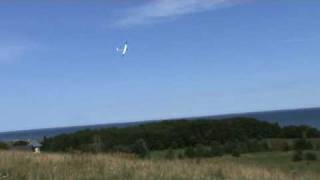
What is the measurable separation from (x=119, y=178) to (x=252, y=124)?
100089 mm

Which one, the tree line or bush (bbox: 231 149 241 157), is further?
the tree line

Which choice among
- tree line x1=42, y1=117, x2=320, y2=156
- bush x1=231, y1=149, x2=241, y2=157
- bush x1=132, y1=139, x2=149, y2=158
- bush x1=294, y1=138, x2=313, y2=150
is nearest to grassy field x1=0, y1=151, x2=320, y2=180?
bush x1=132, y1=139, x2=149, y2=158

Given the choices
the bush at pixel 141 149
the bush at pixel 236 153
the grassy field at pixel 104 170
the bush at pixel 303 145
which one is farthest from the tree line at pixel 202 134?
the grassy field at pixel 104 170

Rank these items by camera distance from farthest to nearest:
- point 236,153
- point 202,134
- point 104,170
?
point 202,134 < point 236,153 < point 104,170

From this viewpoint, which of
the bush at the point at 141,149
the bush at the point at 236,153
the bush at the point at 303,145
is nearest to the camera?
the bush at the point at 141,149

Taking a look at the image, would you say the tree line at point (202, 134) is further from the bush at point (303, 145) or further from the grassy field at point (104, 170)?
the grassy field at point (104, 170)

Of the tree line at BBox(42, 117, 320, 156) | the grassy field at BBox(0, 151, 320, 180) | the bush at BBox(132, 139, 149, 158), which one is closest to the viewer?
the grassy field at BBox(0, 151, 320, 180)

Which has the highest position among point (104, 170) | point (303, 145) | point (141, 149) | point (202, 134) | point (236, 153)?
point (202, 134)

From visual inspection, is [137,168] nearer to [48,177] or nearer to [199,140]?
[48,177]

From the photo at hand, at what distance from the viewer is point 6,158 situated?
49.6ft

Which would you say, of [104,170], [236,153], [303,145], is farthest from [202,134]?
[104,170]

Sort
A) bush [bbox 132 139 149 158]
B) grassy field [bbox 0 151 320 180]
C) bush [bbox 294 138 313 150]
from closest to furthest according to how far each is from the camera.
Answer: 1. grassy field [bbox 0 151 320 180]
2. bush [bbox 132 139 149 158]
3. bush [bbox 294 138 313 150]

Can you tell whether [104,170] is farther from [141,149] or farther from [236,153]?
[236,153]

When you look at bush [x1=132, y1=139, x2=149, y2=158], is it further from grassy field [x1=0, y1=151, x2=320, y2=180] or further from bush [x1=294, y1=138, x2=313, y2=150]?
bush [x1=294, y1=138, x2=313, y2=150]
